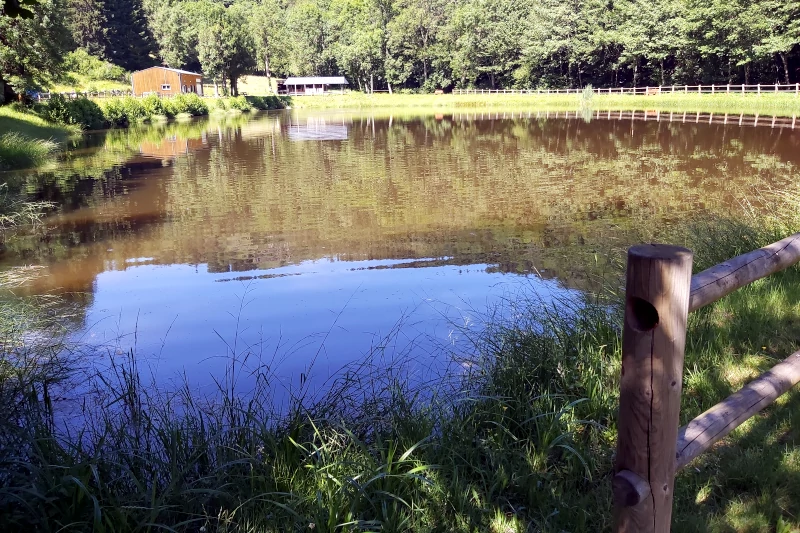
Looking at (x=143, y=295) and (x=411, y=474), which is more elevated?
(x=411, y=474)

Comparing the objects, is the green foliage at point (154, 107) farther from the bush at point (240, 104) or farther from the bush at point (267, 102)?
the bush at point (267, 102)

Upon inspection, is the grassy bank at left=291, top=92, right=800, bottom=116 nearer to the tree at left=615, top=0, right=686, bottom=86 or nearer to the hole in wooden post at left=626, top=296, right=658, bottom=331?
the tree at left=615, top=0, right=686, bottom=86

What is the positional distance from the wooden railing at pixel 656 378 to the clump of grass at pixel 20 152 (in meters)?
21.1

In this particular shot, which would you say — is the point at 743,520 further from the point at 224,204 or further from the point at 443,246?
the point at 224,204

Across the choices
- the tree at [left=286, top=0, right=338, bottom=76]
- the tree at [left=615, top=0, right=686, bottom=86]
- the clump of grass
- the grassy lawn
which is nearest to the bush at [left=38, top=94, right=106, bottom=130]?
the clump of grass

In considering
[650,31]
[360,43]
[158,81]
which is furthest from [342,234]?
[360,43]

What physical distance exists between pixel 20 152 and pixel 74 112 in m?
16.2

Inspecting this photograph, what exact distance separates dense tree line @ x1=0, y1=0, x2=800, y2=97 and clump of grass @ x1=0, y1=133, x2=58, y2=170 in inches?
345

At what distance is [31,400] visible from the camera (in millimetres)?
4223

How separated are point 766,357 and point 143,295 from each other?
6786 millimetres

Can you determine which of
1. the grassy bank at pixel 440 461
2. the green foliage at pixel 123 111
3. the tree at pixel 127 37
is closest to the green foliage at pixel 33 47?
the green foliage at pixel 123 111

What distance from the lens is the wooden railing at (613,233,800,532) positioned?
175cm

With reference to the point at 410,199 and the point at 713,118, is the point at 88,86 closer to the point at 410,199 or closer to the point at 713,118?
the point at 713,118

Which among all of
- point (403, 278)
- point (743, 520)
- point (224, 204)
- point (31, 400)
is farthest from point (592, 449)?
point (224, 204)
